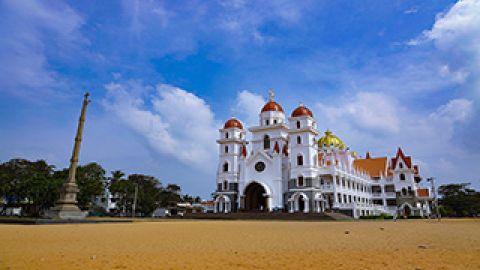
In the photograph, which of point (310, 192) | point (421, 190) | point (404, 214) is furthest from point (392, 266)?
point (421, 190)

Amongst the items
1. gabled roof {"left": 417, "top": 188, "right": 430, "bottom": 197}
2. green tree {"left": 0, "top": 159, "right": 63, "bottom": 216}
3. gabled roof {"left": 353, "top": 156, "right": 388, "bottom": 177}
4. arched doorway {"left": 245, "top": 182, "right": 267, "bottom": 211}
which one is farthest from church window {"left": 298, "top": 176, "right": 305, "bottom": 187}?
green tree {"left": 0, "top": 159, "right": 63, "bottom": 216}

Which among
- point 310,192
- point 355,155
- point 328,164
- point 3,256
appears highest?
point 355,155

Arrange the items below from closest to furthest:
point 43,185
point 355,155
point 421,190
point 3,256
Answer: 1. point 3,256
2. point 43,185
3. point 421,190
4. point 355,155

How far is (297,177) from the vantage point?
146ft

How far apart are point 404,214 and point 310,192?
66.1 feet

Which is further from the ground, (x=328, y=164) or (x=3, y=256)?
(x=328, y=164)

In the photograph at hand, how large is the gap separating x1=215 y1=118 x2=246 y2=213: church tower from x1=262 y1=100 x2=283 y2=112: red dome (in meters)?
4.86

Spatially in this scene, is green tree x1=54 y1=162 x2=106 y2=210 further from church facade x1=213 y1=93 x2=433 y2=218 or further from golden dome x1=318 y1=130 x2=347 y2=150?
golden dome x1=318 y1=130 x2=347 y2=150

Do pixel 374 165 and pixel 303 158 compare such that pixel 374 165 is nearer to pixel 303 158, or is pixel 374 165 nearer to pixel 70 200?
pixel 303 158

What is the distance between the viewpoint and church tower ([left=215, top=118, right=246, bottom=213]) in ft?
159

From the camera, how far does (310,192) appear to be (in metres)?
42.9

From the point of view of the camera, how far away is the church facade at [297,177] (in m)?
44.3

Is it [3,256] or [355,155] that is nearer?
[3,256]

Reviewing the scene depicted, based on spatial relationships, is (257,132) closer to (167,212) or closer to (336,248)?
(167,212)
